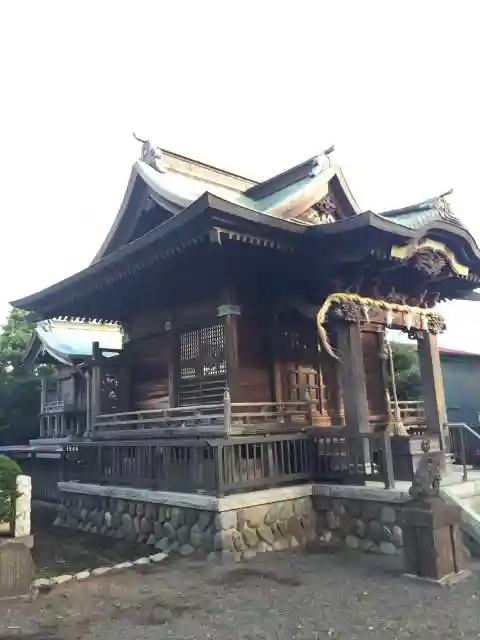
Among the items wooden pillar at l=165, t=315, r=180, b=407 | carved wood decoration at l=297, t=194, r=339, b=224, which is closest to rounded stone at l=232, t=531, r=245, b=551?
wooden pillar at l=165, t=315, r=180, b=407

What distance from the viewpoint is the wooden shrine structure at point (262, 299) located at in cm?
941

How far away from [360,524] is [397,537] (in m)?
0.70

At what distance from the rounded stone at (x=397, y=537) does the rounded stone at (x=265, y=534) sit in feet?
6.08

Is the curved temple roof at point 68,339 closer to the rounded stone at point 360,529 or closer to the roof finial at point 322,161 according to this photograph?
the roof finial at point 322,161

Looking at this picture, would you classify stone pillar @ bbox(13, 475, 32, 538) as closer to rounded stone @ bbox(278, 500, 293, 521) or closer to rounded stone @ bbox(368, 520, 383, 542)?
rounded stone @ bbox(278, 500, 293, 521)

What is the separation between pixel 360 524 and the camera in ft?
28.1

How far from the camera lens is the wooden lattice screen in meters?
10.9

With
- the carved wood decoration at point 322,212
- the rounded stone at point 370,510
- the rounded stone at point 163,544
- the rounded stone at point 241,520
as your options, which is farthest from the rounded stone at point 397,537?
the carved wood decoration at point 322,212

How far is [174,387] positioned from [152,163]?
5.39 metres

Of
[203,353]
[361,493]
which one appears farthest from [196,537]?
[203,353]

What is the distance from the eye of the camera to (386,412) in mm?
12070

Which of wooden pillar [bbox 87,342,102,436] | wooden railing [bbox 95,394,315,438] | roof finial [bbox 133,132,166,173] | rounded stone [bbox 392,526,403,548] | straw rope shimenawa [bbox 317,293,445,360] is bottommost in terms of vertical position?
rounded stone [bbox 392,526,403,548]

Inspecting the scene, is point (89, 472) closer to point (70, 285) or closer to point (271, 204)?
point (70, 285)

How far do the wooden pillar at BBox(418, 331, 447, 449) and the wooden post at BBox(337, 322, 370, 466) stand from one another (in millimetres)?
2225
